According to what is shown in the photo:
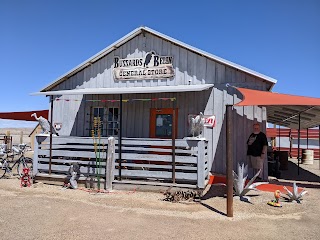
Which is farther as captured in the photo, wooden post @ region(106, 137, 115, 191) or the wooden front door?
the wooden front door

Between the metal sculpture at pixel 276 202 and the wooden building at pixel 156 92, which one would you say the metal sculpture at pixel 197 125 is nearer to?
the wooden building at pixel 156 92

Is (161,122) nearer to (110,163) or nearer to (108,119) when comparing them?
(108,119)

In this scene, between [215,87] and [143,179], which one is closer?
[143,179]

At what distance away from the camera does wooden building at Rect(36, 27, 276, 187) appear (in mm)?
8492

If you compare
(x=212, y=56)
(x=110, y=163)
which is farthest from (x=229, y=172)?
(x=212, y=56)

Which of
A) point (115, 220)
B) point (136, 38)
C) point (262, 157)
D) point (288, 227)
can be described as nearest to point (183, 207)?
point (115, 220)

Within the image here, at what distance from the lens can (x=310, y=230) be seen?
15.5ft

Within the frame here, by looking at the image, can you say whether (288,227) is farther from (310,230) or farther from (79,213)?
(79,213)

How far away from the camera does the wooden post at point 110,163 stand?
7.58 meters

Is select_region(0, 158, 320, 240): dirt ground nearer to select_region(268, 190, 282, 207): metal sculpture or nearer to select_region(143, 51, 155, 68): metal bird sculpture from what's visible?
select_region(268, 190, 282, 207): metal sculpture

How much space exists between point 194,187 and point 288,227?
2.54 meters

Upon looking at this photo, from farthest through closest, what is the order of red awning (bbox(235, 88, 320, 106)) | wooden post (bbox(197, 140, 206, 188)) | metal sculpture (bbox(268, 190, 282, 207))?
wooden post (bbox(197, 140, 206, 188)) → red awning (bbox(235, 88, 320, 106)) → metal sculpture (bbox(268, 190, 282, 207))

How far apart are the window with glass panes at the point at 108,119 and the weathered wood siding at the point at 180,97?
23 cm

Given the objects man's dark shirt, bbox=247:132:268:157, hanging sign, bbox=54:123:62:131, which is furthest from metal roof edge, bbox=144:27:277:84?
hanging sign, bbox=54:123:62:131
